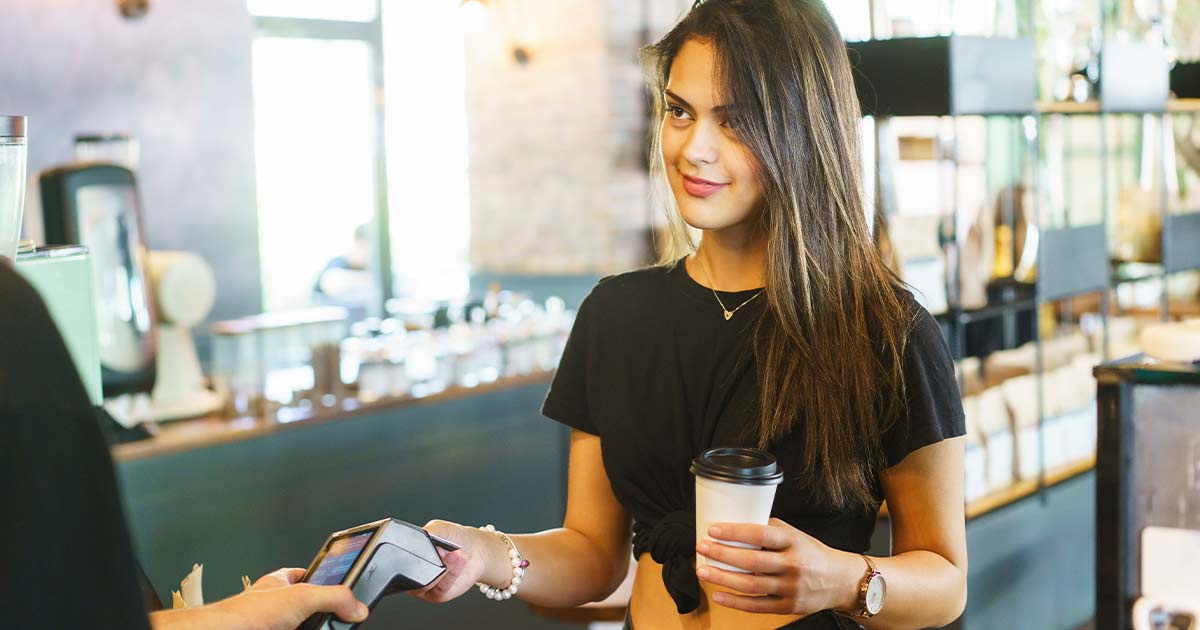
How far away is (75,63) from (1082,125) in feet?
15.0

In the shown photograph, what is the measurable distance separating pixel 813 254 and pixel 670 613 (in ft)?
1.64

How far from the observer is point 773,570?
1.23 metres

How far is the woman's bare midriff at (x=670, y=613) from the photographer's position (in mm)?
1468

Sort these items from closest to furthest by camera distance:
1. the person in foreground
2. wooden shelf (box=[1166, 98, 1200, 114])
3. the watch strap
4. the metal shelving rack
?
1. the person in foreground
2. the watch strap
3. the metal shelving rack
4. wooden shelf (box=[1166, 98, 1200, 114])

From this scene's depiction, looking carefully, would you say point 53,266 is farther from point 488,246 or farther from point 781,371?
point 488,246

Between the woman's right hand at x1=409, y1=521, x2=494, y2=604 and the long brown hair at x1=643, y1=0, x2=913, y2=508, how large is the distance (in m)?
0.38

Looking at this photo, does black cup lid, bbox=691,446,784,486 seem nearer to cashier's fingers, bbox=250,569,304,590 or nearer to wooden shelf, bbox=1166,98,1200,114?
cashier's fingers, bbox=250,569,304,590

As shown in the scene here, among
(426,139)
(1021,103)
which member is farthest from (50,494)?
(426,139)

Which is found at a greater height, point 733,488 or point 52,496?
point 52,496

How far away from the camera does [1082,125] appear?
5.70 metres

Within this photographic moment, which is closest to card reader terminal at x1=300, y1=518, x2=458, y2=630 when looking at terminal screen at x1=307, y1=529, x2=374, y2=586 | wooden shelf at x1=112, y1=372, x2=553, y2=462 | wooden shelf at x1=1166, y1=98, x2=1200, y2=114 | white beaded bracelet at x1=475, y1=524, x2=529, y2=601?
terminal screen at x1=307, y1=529, x2=374, y2=586

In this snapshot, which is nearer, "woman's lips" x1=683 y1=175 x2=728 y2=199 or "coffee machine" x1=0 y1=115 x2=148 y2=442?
"coffee machine" x1=0 y1=115 x2=148 y2=442

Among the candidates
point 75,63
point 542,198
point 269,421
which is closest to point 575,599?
point 269,421

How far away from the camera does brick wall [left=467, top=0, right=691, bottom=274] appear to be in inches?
226
